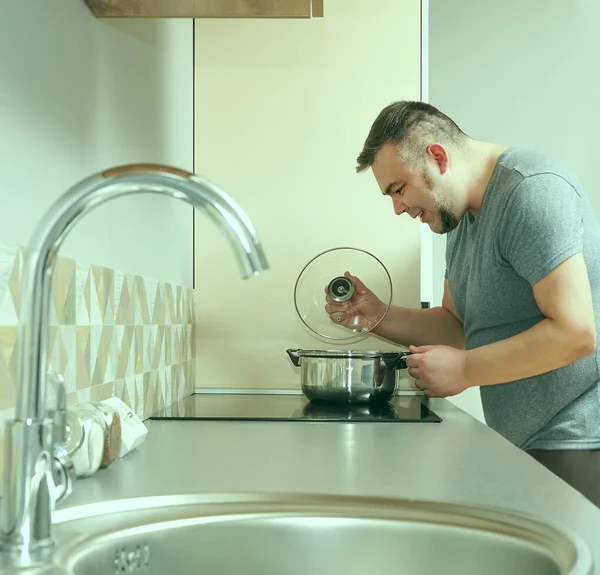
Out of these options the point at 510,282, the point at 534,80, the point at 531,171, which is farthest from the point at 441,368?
the point at 534,80

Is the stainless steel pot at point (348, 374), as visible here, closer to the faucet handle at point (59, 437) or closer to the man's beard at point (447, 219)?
the man's beard at point (447, 219)

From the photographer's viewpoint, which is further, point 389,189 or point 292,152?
point 292,152

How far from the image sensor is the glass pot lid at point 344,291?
1.99 m

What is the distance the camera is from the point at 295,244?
2129mm

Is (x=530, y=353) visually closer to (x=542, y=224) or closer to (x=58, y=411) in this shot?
(x=542, y=224)

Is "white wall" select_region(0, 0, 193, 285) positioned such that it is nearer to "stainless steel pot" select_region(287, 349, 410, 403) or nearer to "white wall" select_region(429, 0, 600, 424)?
"stainless steel pot" select_region(287, 349, 410, 403)

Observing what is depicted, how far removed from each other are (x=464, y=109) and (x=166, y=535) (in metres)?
2.57

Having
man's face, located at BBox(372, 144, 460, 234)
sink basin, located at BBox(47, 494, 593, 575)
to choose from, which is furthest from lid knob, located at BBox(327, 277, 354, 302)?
sink basin, located at BBox(47, 494, 593, 575)

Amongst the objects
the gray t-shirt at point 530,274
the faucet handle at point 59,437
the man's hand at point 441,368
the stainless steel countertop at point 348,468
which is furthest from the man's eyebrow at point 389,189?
the faucet handle at point 59,437

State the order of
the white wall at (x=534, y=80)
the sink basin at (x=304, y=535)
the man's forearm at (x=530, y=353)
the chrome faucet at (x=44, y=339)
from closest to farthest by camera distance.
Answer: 1. the chrome faucet at (x=44, y=339)
2. the sink basin at (x=304, y=535)
3. the man's forearm at (x=530, y=353)
4. the white wall at (x=534, y=80)

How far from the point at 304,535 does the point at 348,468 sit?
0.19 meters

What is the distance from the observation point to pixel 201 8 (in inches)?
52.1

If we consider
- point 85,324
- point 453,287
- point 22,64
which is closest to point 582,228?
point 453,287

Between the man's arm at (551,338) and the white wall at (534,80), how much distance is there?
4.45 feet
